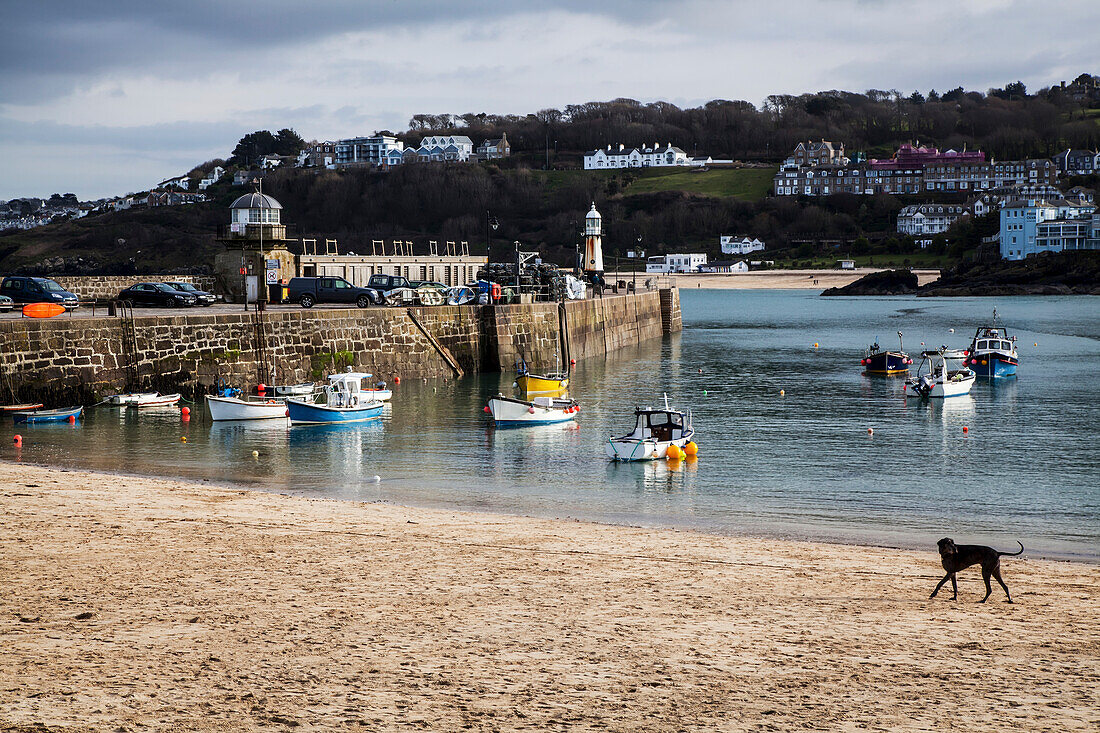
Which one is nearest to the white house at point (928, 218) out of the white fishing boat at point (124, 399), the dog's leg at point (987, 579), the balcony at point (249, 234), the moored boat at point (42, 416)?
the balcony at point (249, 234)

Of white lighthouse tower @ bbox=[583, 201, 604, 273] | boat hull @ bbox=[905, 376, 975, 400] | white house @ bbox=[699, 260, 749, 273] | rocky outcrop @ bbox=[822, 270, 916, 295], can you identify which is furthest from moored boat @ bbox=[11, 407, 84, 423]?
white house @ bbox=[699, 260, 749, 273]

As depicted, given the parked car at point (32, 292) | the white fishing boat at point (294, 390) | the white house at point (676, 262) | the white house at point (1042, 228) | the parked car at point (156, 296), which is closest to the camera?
the white fishing boat at point (294, 390)

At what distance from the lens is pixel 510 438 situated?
27375mm

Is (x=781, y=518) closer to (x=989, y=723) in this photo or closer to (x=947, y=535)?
(x=947, y=535)

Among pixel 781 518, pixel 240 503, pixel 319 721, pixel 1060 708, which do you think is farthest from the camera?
pixel 781 518

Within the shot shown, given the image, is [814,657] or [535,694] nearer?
[535,694]

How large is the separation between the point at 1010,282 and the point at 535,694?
128061 mm

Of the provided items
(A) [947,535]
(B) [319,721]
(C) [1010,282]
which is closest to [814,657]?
(B) [319,721]

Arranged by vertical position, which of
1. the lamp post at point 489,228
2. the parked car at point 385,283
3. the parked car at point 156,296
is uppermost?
the lamp post at point 489,228

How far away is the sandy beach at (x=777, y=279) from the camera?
142 meters

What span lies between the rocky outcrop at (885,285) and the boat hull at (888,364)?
86635 mm

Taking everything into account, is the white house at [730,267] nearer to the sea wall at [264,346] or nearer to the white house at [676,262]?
the white house at [676,262]

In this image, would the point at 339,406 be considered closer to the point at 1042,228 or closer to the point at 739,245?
the point at 1042,228

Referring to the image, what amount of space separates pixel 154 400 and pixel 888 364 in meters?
30.4
